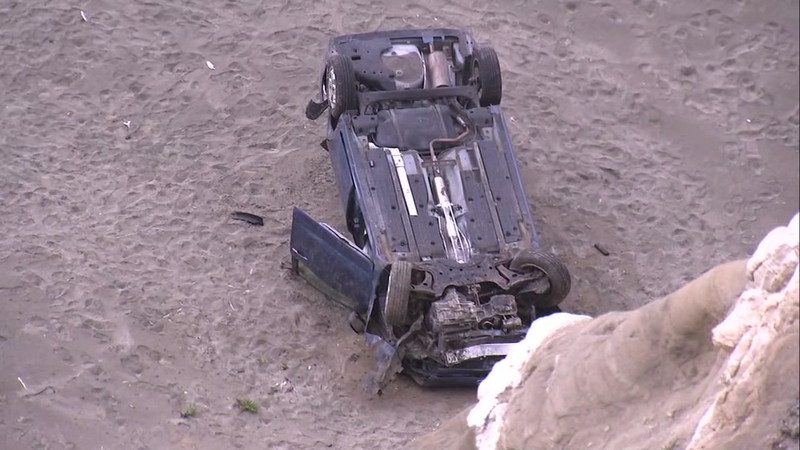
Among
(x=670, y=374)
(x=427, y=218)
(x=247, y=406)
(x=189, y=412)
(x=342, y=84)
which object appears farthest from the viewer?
(x=342, y=84)

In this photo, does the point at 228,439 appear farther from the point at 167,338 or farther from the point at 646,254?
the point at 646,254

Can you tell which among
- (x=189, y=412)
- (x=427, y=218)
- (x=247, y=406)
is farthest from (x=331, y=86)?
(x=189, y=412)

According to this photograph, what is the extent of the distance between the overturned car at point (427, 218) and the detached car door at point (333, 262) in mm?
10

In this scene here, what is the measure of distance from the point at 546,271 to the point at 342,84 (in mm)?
2099

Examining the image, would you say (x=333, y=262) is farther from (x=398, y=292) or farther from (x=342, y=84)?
(x=342, y=84)

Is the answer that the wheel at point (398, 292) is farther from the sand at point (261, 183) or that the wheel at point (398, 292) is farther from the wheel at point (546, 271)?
the wheel at point (546, 271)

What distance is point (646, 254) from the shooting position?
10.6 metres

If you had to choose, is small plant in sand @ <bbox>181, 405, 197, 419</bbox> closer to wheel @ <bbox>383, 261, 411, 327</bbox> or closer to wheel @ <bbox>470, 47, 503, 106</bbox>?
wheel @ <bbox>383, 261, 411, 327</bbox>

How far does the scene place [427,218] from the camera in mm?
9312

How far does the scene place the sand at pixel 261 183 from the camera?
8555 mm

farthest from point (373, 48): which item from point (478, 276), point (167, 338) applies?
point (167, 338)

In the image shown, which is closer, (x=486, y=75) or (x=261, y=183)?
(x=486, y=75)

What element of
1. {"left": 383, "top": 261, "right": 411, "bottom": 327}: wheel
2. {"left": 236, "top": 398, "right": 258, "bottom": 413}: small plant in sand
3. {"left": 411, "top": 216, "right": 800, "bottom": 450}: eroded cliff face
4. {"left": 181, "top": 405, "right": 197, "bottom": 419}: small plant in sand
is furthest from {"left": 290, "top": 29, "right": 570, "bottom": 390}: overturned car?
{"left": 411, "top": 216, "right": 800, "bottom": 450}: eroded cliff face

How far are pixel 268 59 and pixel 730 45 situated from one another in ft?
15.2
